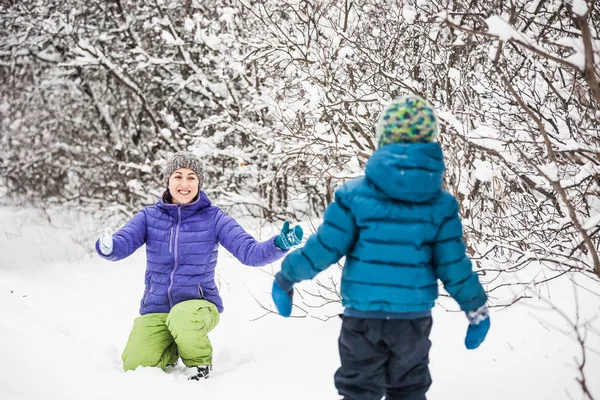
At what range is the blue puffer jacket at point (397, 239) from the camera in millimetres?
1882

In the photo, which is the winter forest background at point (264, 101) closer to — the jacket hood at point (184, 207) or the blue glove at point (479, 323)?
the blue glove at point (479, 323)

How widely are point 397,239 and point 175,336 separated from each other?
1757 millimetres

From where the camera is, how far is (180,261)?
324 cm

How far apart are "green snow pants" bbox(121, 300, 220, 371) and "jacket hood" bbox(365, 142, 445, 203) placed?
5.48ft

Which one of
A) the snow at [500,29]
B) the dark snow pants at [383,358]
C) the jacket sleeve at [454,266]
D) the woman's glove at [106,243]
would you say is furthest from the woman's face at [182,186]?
the snow at [500,29]

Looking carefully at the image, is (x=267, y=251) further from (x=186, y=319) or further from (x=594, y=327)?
(x=594, y=327)

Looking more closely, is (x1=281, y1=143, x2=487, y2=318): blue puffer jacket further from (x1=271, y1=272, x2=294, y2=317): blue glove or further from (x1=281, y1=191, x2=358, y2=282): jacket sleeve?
(x1=271, y1=272, x2=294, y2=317): blue glove

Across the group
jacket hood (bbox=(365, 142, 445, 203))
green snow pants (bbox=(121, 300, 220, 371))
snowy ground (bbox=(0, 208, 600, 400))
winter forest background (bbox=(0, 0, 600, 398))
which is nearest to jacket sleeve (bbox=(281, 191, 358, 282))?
jacket hood (bbox=(365, 142, 445, 203))

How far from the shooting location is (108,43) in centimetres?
1012

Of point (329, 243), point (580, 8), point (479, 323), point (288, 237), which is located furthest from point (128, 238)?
point (580, 8)

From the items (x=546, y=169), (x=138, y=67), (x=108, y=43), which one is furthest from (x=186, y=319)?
(x=108, y=43)

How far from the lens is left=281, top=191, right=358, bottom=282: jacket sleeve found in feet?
6.38

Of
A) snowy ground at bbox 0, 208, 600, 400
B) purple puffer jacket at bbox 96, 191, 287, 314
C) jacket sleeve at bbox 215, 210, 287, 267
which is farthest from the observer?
purple puffer jacket at bbox 96, 191, 287, 314

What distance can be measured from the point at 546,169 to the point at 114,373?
2.54 meters
